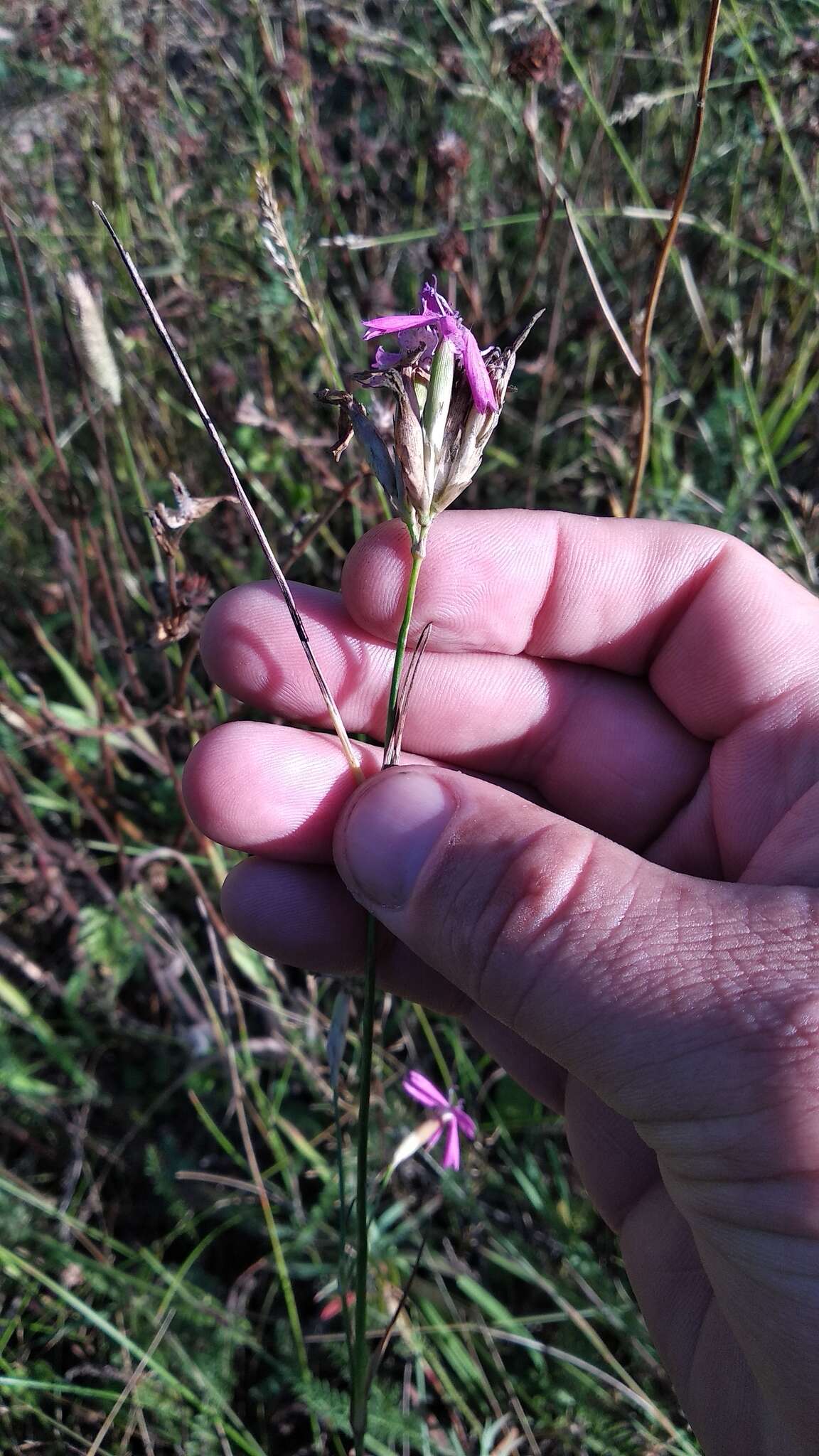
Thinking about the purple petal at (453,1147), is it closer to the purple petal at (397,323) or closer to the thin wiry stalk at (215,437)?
the thin wiry stalk at (215,437)

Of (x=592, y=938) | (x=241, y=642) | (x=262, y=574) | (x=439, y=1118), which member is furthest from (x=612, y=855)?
(x=262, y=574)

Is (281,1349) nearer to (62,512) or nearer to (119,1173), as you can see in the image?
(119,1173)

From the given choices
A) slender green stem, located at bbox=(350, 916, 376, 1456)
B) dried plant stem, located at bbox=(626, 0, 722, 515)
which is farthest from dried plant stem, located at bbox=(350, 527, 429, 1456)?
dried plant stem, located at bbox=(626, 0, 722, 515)

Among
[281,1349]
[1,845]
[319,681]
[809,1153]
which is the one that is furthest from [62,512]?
[809,1153]

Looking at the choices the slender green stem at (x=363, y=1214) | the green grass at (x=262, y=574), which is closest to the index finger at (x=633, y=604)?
the green grass at (x=262, y=574)

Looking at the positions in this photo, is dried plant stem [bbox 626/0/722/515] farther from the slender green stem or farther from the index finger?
the slender green stem

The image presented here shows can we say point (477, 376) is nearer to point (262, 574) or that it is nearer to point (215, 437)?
point (215, 437)
